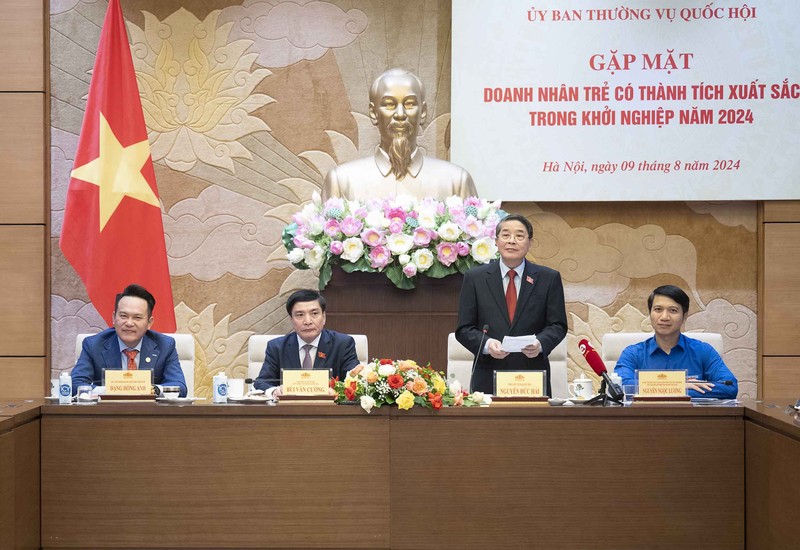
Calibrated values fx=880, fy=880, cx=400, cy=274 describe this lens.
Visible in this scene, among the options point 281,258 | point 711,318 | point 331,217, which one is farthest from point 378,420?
point 711,318

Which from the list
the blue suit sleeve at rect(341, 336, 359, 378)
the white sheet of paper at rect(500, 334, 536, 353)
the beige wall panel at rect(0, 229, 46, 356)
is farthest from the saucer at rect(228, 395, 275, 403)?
the beige wall panel at rect(0, 229, 46, 356)

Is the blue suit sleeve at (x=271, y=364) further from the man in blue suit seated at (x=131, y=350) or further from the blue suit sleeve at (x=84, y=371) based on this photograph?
the blue suit sleeve at (x=84, y=371)

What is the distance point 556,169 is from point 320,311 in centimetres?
202

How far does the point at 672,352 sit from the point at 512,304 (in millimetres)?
583

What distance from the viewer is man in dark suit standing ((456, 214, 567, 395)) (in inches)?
124

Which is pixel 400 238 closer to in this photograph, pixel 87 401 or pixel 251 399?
pixel 251 399

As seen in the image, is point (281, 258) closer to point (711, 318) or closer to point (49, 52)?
point (49, 52)

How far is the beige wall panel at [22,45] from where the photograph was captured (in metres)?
4.78

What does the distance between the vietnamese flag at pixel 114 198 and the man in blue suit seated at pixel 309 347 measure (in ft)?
3.62

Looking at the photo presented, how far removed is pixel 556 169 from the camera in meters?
4.74

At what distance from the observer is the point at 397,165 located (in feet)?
14.3

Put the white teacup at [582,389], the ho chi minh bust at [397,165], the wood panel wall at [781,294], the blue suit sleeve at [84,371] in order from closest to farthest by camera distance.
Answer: the white teacup at [582,389], the blue suit sleeve at [84,371], the ho chi minh bust at [397,165], the wood panel wall at [781,294]

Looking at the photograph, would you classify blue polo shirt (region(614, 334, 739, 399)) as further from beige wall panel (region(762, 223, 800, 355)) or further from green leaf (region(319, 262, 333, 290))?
beige wall panel (region(762, 223, 800, 355))

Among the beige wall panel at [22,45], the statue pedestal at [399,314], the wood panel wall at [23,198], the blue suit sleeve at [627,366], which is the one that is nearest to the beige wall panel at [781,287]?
the statue pedestal at [399,314]
